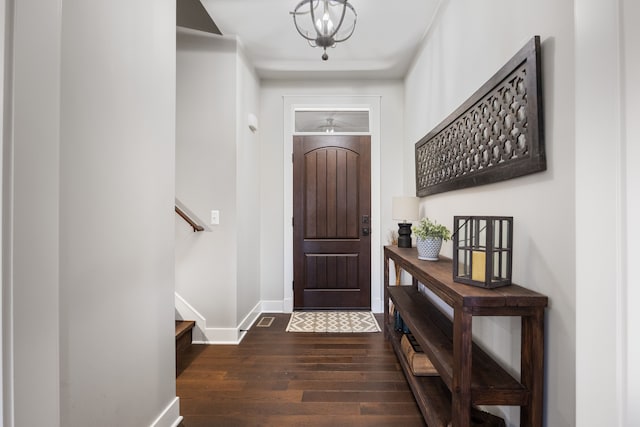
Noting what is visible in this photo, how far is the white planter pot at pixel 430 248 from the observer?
1896 mm

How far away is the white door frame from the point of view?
3.48 meters

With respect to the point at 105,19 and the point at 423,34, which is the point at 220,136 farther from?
the point at 423,34

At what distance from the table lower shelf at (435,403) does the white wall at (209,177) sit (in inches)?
63.5

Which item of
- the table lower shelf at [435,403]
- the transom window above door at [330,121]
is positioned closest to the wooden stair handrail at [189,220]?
the transom window above door at [330,121]

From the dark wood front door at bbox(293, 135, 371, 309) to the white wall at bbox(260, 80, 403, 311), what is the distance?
154mm

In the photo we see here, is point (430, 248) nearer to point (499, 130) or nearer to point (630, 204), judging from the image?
point (499, 130)

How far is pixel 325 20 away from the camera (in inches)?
74.5

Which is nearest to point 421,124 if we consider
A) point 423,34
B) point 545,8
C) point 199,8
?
point 423,34

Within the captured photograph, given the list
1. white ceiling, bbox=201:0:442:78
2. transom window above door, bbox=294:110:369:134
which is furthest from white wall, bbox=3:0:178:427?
transom window above door, bbox=294:110:369:134

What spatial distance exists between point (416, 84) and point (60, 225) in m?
3.01

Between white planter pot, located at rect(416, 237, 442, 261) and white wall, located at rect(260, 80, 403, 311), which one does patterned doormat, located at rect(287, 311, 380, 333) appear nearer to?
white wall, located at rect(260, 80, 403, 311)

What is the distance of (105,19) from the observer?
1.11m

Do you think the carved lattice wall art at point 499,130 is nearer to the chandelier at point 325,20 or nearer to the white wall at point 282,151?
the chandelier at point 325,20

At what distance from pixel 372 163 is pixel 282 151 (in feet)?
3.54
